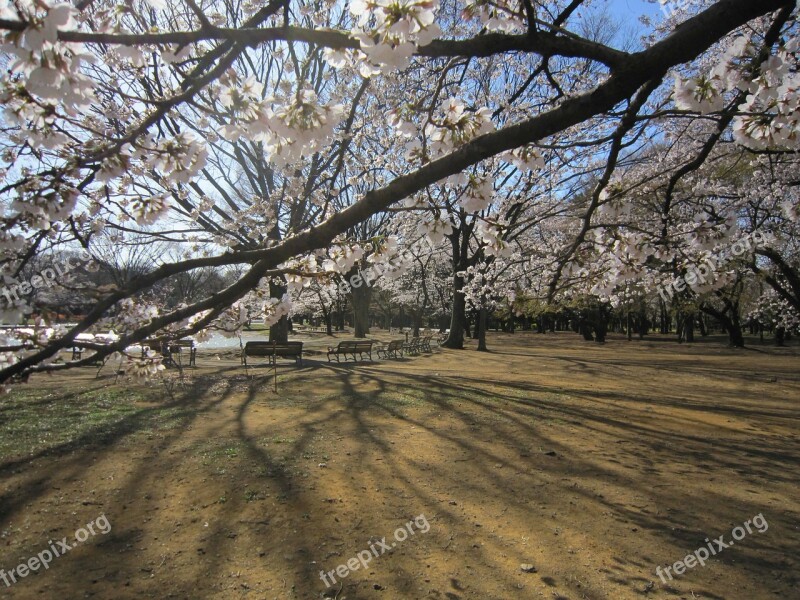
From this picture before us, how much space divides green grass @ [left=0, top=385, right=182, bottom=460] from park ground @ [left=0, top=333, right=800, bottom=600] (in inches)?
2.1

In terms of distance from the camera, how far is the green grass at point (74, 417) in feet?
20.6

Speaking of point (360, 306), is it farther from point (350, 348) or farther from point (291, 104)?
point (291, 104)

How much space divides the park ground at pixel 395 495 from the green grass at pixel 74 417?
5 centimetres

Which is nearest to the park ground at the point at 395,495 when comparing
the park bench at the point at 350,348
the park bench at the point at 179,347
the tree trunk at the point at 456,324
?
the park bench at the point at 179,347

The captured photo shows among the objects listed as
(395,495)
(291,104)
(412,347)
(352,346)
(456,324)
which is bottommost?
(395,495)

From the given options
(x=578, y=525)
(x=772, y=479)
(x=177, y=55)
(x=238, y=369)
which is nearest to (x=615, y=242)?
(x=578, y=525)

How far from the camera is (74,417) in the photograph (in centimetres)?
758

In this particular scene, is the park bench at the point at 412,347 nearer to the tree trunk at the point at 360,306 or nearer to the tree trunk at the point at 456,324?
the tree trunk at the point at 456,324

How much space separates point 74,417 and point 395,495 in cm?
590

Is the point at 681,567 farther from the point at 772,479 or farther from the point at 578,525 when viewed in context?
the point at 772,479

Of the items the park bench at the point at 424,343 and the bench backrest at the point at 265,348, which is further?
the park bench at the point at 424,343

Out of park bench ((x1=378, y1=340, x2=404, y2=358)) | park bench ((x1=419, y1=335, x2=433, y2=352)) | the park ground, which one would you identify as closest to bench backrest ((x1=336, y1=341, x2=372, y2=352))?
park bench ((x1=378, y1=340, x2=404, y2=358))

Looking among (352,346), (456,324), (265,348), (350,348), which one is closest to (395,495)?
(265,348)

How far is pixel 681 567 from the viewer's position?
351 cm
